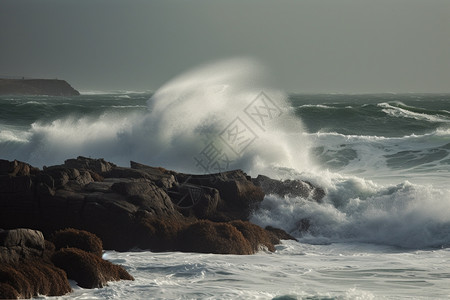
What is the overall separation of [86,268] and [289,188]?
29.4 ft

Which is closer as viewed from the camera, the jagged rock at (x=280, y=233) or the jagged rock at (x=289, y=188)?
the jagged rock at (x=280, y=233)

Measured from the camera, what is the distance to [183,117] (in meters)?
28.4

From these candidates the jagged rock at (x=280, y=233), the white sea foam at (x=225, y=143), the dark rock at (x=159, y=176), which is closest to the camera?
the jagged rock at (x=280, y=233)

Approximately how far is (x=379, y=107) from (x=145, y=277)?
43.9 metres

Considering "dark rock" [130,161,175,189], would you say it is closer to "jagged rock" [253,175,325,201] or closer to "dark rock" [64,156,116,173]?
"dark rock" [64,156,116,173]

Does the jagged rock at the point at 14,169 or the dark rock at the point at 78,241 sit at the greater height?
the jagged rock at the point at 14,169

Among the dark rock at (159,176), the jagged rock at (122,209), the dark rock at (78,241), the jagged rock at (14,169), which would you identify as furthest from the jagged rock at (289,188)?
the dark rock at (78,241)

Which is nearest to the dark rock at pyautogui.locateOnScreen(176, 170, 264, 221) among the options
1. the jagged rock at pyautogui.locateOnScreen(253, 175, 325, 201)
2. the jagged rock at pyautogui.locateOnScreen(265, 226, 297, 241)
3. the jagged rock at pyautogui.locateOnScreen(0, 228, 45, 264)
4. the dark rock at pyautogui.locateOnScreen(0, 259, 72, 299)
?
the jagged rock at pyautogui.locateOnScreen(253, 175, 325, 201)

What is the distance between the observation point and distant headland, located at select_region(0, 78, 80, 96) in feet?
448

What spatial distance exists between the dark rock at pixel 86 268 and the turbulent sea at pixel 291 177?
26 cm

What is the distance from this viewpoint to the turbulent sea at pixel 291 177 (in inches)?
382

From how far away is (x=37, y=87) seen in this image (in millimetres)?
139750

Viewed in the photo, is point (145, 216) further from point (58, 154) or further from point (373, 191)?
point (58, 154)

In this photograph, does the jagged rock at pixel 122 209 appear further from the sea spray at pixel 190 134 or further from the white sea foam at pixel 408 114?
the white sea foam at pixel 408 114
